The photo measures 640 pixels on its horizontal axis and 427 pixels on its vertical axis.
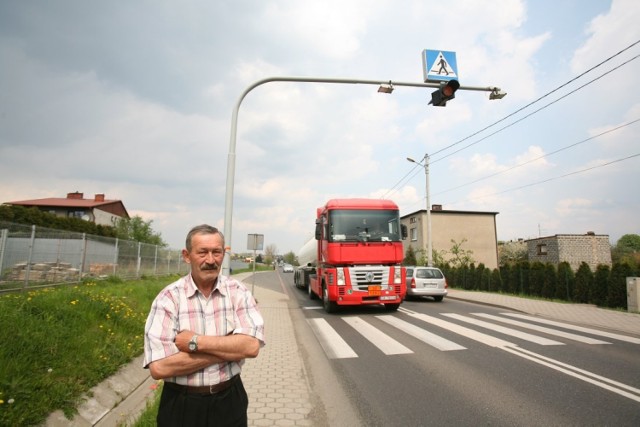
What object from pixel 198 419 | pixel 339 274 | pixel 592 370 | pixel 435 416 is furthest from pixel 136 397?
pixel 339 274

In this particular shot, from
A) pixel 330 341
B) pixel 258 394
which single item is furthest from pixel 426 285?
pixel 258 394

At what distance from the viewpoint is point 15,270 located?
9.35 meters

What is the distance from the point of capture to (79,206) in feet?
164

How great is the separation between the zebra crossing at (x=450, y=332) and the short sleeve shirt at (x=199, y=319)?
444 cm

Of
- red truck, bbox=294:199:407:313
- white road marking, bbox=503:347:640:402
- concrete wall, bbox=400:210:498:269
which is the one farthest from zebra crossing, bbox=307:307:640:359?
concrete wall, bbox=400:210:498:269

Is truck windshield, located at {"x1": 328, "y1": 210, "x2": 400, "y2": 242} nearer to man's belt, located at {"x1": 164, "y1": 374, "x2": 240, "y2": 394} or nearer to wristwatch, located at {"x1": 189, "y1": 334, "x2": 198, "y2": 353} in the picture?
man's belt, located at {"x1": 164, "y1": 374, "x2": 240, "y2": 394}

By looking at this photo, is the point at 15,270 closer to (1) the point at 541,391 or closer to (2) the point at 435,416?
(2) the point at 435,416

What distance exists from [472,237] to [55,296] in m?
36.4

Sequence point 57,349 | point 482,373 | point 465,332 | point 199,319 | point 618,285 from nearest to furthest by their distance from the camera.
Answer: point 199,319 → point 57,349 → point 482,373 → point 465,332 → point 618,285

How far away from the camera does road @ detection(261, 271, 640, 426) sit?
377 centimetres

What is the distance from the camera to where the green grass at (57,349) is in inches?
127

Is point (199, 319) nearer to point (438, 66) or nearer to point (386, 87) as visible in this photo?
point (386, 87)

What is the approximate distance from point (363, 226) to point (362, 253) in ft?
2.89

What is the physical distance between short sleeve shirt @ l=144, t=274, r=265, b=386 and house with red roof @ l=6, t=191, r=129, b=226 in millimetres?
53675
